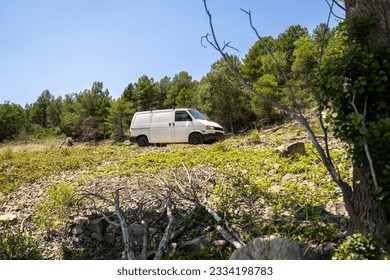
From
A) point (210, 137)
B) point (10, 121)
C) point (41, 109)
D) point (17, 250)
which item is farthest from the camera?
point (41, 109)

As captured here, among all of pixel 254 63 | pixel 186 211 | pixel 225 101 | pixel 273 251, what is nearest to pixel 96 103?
pixel 254 63

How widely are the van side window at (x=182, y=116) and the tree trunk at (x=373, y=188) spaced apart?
31.8 ft

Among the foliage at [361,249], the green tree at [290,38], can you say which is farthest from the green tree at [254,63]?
the foliage at [361,249]

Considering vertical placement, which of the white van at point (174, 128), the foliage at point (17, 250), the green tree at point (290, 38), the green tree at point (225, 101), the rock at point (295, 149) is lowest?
the foliage at point (17, 250)

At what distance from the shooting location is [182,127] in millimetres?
12414

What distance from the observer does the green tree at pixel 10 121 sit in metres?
34.8

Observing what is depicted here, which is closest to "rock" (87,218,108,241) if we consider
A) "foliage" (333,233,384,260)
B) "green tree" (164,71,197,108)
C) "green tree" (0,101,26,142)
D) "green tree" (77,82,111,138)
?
"foliage" (333,233,384,260)

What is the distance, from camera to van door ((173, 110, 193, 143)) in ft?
40.4

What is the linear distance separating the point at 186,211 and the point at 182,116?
8.30 m

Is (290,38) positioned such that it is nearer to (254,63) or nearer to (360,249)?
(254,63)

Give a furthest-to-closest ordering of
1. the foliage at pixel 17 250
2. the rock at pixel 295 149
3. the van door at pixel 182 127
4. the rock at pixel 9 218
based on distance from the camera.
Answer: the van door at pixel 182 127
the rock at pixel 295 149
the rock at pixel 9 218
the foliage at pixel 17 250

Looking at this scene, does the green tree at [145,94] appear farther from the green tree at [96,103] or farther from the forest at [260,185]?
the forest at [260,185]

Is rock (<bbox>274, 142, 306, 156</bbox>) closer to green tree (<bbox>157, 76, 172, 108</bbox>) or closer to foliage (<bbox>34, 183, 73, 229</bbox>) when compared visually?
foliage (<bbox>34, 183, 73, 229</bbox>)

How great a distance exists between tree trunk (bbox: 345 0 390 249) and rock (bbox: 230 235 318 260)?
0.62 metres
